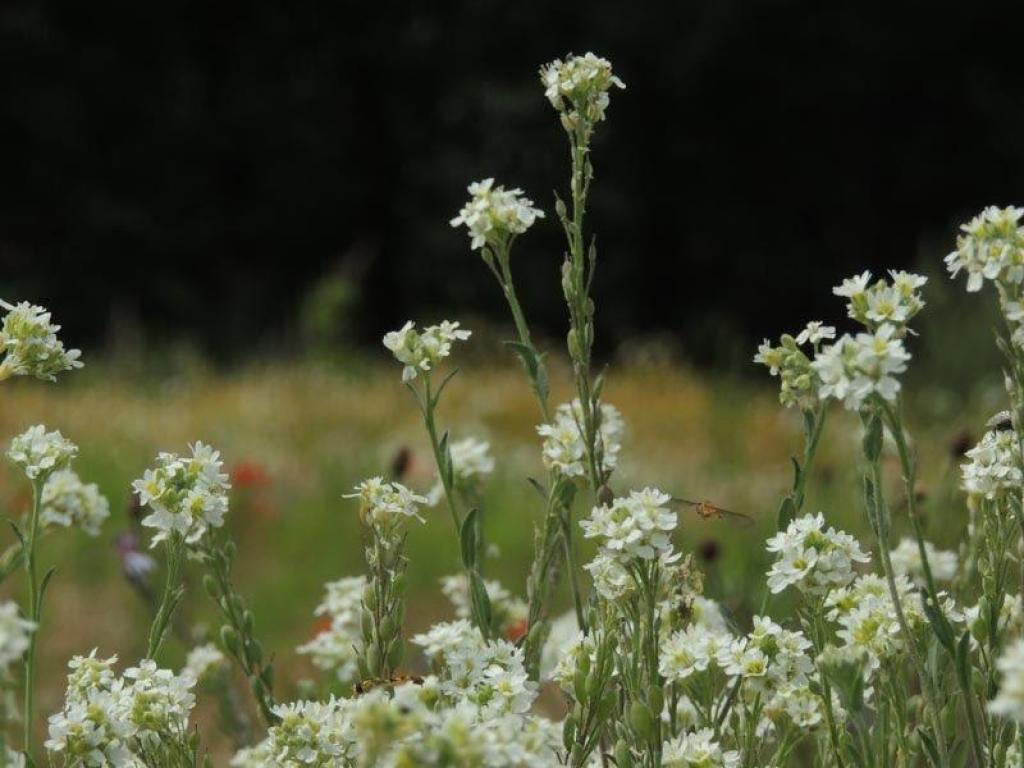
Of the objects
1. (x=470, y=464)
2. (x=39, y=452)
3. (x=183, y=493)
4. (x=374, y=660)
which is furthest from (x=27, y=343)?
(x=470, y=464)

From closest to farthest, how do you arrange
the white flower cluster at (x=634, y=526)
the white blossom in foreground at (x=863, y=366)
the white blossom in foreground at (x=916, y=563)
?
the white blossom in foreground at (x=863, y=366)
the white flower cluster at (x=634, y=526)
the white blossom in foreground at (x=916, y=563)

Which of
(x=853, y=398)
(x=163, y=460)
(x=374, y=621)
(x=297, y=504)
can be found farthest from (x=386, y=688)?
(x=297, y=504)

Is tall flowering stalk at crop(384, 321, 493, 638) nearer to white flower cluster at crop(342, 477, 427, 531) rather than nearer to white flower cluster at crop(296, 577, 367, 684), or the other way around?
white flower cluster at crop(342, 477, 427, 531)

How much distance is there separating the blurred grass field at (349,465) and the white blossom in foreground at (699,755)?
1.09 m

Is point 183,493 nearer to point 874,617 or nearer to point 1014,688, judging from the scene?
point 874,617

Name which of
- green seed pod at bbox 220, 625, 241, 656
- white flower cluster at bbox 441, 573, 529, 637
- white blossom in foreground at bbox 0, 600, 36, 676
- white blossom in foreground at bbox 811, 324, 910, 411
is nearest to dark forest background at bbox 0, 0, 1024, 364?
white flower cluster at bbox 441, 573, 529, 637

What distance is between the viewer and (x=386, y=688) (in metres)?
1.42

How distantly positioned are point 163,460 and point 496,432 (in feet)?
19.4

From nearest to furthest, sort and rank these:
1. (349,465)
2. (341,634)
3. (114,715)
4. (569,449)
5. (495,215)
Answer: (114,715)
(495,215)
(569,449)
(341,634)
(349,465)

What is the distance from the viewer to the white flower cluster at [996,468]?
1.56m

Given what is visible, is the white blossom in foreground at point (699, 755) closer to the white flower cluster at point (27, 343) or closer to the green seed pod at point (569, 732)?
the green seed pod at point (569, 732)

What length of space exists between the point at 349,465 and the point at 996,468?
4.77m

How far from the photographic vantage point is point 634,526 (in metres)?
1.45

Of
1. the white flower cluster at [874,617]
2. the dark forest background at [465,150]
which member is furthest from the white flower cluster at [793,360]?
the dark forest background at [465,150]
